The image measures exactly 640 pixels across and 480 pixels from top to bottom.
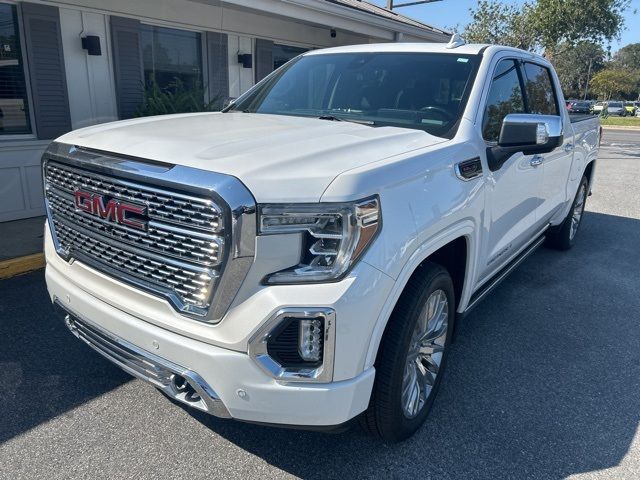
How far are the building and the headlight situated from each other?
5669 mm

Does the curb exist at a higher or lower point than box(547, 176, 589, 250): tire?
lower

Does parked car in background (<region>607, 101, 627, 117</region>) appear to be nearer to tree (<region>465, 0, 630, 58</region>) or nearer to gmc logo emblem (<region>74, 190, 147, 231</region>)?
tree (<region>465, 0, 630, 58</region>)

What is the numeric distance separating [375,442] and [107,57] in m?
6.52

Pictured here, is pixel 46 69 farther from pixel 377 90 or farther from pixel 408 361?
pixel 408 361

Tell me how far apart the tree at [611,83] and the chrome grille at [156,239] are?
251 ft

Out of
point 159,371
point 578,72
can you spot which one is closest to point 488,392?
point 159,371

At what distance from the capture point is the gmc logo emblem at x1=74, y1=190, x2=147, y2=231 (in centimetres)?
211

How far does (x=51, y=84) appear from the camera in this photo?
649 centimetres

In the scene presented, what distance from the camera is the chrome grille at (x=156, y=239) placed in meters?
1.93

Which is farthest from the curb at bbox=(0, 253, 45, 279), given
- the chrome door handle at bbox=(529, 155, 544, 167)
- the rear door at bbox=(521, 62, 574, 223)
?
the rear door at bbox=(521, 62, 574, 223)

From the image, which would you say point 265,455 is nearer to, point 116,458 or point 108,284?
A: point 116,458

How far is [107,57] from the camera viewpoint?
23.4 ft

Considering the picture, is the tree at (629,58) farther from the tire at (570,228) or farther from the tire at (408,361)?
the tire at (408,361)

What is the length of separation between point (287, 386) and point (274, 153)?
0.93 meters
